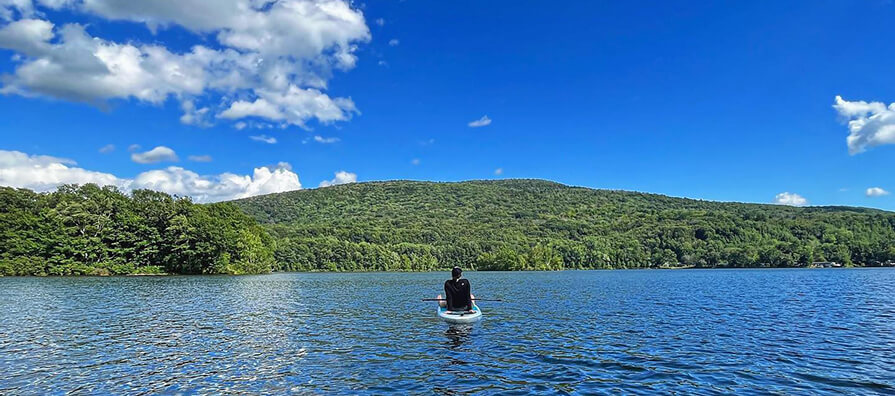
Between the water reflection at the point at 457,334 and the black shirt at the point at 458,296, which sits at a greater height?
the black shirt at the point at 458,296

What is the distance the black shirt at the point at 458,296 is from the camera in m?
30.5

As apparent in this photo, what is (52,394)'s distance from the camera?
15.0m

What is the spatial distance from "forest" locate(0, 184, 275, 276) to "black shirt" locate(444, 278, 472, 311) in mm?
98574

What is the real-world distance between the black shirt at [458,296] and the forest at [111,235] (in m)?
98.6

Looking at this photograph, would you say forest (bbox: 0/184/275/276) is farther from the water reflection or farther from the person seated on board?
the water reflection

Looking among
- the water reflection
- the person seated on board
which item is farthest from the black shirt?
the water reflection

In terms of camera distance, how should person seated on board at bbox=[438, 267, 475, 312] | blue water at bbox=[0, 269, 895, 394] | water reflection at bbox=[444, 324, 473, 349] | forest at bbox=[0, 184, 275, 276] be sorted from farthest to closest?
forest at bbox=[0, 184, 275, 276]
person seated on board at bbox=[438, 267, 475, 312]
water reflection at bbox=[444, 324, 473, 349]
blue water at bbox=[0, 269, 895, 394]

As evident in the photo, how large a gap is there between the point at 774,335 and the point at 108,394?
91.7 ft

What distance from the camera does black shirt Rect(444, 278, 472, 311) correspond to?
3050 cm

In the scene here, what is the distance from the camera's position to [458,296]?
30.6 meters

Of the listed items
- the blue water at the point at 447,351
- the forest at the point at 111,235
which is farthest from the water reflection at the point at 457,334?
the forest at the point at 111,235

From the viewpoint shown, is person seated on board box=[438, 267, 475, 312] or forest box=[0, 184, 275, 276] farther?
forest box=[0, 184, 275, 276]

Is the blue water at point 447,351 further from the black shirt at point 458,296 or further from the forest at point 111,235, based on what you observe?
the forest at point 111,235

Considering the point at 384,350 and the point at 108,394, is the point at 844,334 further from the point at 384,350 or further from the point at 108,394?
the point at 108,394
